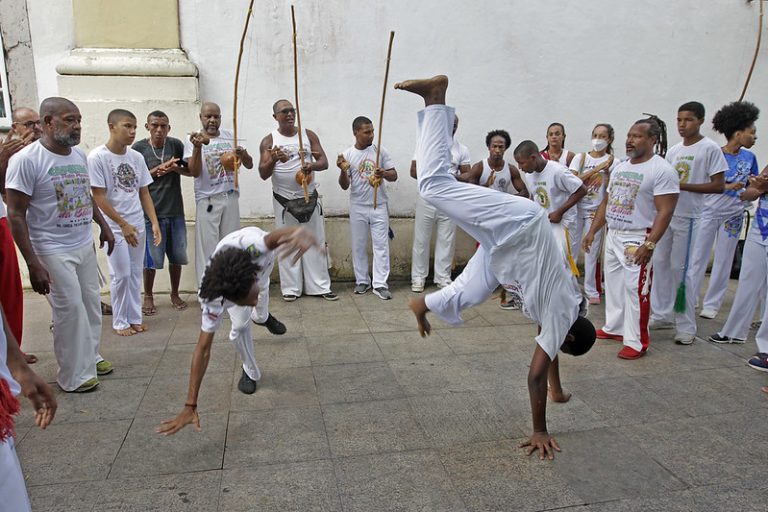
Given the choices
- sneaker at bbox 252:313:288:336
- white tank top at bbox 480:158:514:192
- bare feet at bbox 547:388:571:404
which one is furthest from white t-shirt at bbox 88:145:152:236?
bare feet at bbox 547:388:571:404

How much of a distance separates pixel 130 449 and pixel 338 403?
4.27 feet

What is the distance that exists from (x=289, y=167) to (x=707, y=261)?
14.5 ft

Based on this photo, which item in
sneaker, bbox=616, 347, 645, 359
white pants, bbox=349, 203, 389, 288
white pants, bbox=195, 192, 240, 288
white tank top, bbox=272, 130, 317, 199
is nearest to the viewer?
sneaker, bbox=616, 347, 645, 359

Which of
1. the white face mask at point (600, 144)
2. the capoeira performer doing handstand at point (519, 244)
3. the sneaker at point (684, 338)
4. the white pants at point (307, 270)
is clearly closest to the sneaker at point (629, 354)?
the sneaker at point (684, 338)

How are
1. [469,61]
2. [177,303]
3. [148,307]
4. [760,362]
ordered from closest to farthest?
[760,362] → [148,307] → [177,303] → [469,61]

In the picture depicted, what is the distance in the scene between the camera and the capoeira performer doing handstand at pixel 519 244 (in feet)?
10.1

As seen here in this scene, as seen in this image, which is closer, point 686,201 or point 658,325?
point 686,201

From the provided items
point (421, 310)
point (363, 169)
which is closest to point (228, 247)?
point (421, 310)

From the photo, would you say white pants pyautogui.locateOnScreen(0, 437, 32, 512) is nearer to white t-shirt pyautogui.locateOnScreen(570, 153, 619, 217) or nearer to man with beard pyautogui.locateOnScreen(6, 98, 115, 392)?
man with beard pyautogui.locateOnScreen(6, 98, 115, 392)

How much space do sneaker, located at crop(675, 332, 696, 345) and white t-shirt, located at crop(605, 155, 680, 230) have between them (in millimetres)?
1174

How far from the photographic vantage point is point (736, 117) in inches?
205

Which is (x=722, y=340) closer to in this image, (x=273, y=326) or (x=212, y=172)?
(x=273, y=326)

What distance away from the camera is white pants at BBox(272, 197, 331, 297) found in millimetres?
6277

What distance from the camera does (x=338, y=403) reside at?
376cm
